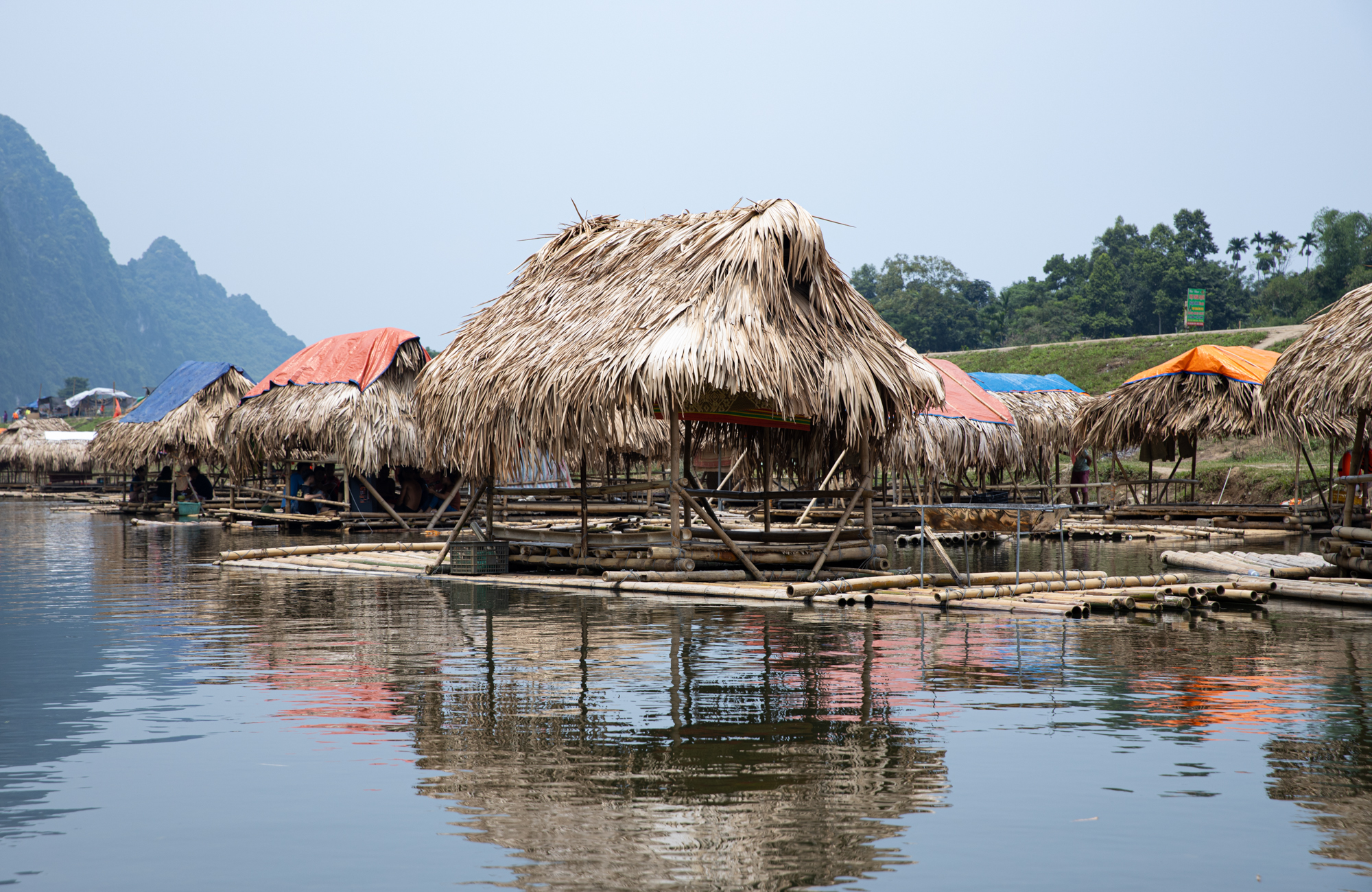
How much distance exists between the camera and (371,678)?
7.50m

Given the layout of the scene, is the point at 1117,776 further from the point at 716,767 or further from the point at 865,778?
the point at 716,767

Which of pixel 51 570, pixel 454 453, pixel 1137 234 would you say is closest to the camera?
pixel 454 453

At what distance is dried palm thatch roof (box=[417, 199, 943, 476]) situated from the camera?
38.5ft

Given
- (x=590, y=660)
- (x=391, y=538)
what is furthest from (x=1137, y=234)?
(x=590, y=660)

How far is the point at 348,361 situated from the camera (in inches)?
985

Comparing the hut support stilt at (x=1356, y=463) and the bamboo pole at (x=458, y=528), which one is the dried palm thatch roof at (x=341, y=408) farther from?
the hut support stilt at (x=1356, y=463)

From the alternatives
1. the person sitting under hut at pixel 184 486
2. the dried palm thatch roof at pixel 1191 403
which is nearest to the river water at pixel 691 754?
the dried palm thatch roof at pixel 1191 403

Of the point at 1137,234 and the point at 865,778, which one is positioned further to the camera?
the point at 1137,234

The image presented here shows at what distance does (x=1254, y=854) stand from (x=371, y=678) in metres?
5.18

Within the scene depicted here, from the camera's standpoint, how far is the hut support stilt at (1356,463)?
41.8 feet

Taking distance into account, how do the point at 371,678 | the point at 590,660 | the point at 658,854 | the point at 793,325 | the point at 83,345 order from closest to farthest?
the point at 658,854 < the point at 371,678 < the point at 590,660 < the point at 793,325 < the point at 83,345

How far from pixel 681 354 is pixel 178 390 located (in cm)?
2550

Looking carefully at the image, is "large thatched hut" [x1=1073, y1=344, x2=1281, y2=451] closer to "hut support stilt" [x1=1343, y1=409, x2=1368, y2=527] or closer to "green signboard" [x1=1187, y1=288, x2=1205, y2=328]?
"hut support stilt" [x1=1343, y1=409, x2=1368, y2=527]

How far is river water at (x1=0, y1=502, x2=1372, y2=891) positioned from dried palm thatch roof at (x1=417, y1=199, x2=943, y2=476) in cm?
273
